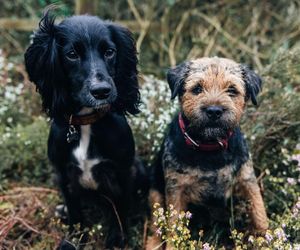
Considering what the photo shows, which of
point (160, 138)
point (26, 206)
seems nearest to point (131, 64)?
point (160, 138)

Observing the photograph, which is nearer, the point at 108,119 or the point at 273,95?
the point at 108,119

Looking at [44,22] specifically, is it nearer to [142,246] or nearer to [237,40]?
[142,246]

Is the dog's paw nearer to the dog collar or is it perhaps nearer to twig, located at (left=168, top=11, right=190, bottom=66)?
the dog collar

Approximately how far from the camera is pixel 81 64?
12.1 ft

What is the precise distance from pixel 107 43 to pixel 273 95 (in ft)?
6.88

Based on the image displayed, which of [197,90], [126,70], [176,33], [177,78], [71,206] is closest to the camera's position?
[197,90]

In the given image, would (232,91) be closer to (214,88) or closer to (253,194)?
(214,88)

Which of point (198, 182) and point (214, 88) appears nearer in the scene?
point (214, 88)

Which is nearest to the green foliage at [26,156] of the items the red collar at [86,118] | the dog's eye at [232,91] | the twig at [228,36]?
the red collar at [86,118]

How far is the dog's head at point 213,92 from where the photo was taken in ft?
12.0

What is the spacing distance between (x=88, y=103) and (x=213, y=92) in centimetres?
91

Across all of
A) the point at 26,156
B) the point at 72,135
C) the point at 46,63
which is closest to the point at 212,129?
the point at 72,135

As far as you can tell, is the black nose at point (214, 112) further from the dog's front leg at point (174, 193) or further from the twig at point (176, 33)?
the twig at point (176, 33)

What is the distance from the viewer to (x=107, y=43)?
12.5ft
